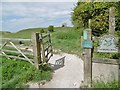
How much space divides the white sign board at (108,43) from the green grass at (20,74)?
2.16 m

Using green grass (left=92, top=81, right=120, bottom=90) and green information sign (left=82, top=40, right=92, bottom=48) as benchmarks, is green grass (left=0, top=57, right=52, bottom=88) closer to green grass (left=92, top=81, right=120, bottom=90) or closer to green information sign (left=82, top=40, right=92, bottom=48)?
green grass (left=92, top=81, right=120, bottom=90)

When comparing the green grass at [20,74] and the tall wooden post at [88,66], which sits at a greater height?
the tall wooden post at [88,66]

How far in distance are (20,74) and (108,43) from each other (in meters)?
3.20

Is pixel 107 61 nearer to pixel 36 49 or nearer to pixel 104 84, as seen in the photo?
pixel 104 84

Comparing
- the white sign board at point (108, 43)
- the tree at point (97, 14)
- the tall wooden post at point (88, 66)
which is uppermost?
the tree at point (97, 14)

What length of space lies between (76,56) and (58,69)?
91.8 inches

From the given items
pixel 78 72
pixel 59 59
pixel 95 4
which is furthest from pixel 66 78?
pixel 95 4

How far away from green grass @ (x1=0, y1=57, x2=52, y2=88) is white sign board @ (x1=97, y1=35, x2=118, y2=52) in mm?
2157

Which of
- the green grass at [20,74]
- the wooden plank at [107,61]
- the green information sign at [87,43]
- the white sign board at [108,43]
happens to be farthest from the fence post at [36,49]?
the white sign board at [108,43]

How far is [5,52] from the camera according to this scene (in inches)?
368

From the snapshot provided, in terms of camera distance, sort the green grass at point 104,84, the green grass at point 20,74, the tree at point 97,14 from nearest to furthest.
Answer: the green grass at point 104,84 < the green grass at point 20,74 < the tree at point 97,14

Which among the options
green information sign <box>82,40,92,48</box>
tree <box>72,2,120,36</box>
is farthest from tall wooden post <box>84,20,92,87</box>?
tree <box>72,2,120,36</box>

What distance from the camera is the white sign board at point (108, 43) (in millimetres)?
5719

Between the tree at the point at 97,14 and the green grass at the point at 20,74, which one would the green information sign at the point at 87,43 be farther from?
the tree at the point at 97,14
